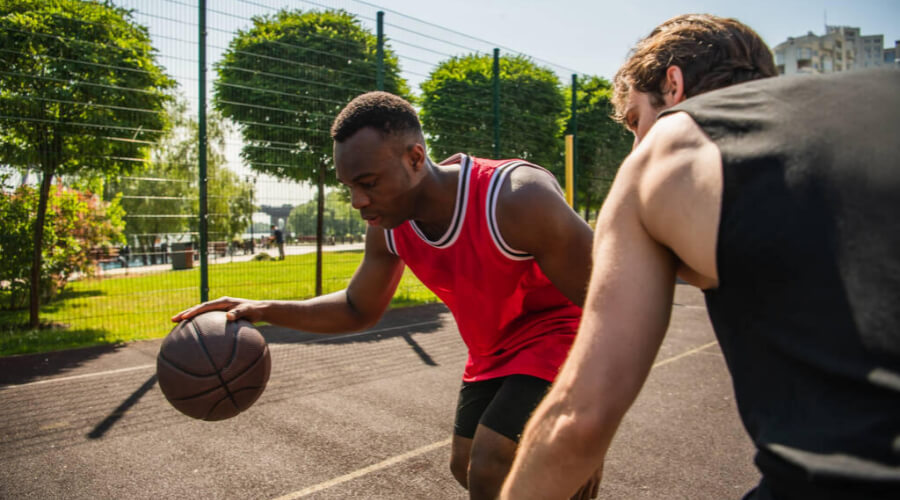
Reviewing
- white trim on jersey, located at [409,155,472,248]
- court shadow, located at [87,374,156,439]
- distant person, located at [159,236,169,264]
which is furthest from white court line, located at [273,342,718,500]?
distant person, located at [159,236,169,264]

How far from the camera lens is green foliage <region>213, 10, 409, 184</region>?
8484mm

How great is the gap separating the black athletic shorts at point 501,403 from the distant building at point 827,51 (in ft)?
341

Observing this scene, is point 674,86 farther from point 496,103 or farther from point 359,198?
point 496,103

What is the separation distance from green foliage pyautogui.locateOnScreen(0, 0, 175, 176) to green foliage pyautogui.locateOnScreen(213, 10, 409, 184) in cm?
98

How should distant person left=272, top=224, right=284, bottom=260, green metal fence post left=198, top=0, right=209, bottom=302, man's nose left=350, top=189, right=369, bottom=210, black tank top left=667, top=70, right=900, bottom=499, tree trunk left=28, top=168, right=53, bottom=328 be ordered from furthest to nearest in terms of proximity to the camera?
1. distant person left=272, top=224, right=284, bottom=260
2. tree trunk left=28, top=168, right=53, bottom=328
3. green metal fence post left=198, top=0, right=209, bottom=302
4. man's nose left=350, top=189, right=369, bottom=210
5. black tank top left=667, top=70, right=900, bottom=499

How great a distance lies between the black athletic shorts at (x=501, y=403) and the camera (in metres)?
2.31

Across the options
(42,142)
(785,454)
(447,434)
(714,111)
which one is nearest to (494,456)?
(785,454)

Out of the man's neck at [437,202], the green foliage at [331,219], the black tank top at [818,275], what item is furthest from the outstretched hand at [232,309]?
the green foliage at [331,219]

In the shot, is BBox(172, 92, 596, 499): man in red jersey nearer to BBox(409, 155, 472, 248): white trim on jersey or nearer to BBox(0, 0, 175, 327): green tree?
BBox(409, 155, 472, 248): white trim on jersey

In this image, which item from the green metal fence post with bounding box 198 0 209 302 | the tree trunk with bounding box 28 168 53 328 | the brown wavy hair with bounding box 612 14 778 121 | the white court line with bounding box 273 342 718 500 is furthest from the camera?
the tree trunk with bounding box 28 168 53 328

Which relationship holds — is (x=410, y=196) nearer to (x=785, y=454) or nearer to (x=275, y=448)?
(x=785, y=454)

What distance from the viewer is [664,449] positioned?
13.5 feet

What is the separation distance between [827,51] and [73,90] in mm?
118803

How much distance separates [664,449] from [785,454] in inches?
139
